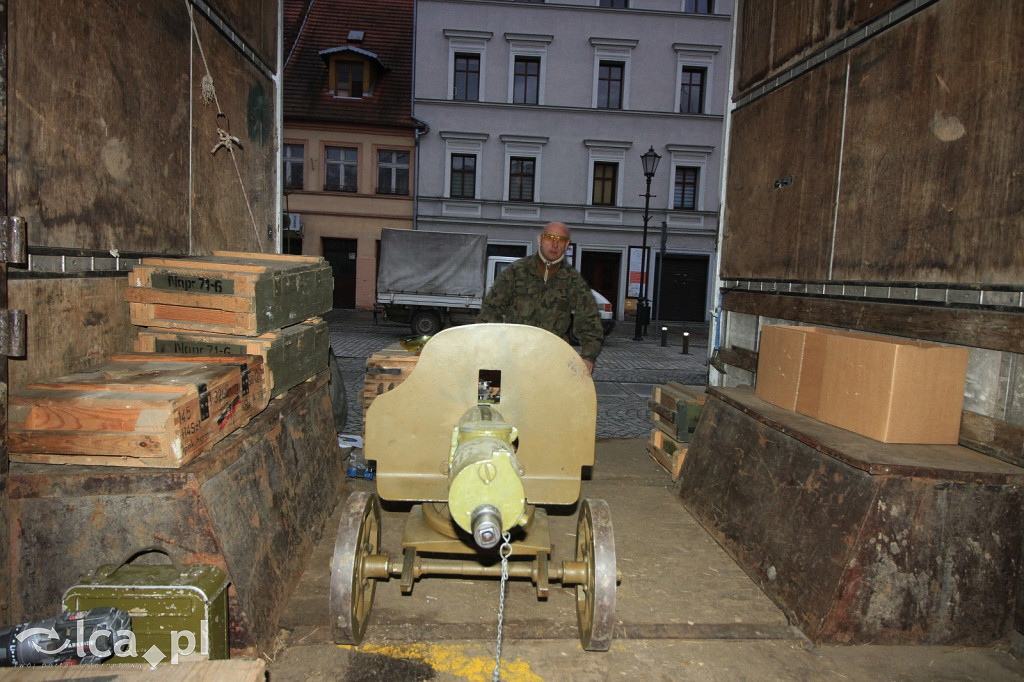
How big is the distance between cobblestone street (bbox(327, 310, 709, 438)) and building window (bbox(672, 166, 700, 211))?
15.7 ft

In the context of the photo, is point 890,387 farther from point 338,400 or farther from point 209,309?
point 338,400

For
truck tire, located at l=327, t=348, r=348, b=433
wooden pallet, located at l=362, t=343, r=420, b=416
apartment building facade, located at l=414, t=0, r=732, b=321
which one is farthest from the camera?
apartment building facade, located at l=414, t=0, r=732, b=321

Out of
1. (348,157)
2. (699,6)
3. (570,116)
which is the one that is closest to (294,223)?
(348,157)

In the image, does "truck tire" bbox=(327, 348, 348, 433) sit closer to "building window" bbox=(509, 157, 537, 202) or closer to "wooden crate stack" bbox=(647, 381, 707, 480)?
"wooden crate stack" bbox=(647, 381, 707, 480)

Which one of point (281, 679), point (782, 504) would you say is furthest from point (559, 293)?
point (281, 679)

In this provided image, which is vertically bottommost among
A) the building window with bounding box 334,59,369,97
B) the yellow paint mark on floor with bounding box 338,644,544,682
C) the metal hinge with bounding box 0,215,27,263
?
the yellow paint mark on floor with bounding box 338,644,544,682

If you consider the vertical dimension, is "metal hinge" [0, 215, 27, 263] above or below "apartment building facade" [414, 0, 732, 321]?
below

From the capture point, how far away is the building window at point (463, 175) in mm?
24219

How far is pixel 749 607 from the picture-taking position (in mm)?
3547

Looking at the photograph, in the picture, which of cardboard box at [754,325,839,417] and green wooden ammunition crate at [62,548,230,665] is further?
cardboard box at [754,325,839,417]

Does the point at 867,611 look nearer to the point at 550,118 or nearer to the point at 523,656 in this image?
the point at 523,656

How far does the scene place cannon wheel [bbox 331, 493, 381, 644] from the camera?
290cm

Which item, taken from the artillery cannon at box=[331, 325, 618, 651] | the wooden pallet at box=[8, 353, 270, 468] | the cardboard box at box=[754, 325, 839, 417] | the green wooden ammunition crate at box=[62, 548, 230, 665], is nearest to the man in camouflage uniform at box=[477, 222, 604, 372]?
the cardboard box at box=[754, 325, 839, 417]

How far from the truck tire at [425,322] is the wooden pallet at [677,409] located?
38.3 feet
